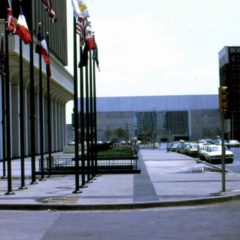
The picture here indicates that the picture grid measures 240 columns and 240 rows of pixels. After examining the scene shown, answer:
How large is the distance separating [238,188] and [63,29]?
70.5 m

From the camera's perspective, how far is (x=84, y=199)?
1727cm

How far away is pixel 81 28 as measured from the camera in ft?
65.5

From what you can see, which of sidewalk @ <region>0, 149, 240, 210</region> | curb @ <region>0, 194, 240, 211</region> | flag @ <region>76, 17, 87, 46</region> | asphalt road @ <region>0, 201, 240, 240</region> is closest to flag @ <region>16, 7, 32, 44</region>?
flag @ <region>76, 17, 87, 46</region>

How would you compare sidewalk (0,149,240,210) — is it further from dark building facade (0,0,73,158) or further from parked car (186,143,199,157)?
parked car (186,143,199,157)

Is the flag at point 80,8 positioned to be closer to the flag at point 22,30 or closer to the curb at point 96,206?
the flag at point 22,30

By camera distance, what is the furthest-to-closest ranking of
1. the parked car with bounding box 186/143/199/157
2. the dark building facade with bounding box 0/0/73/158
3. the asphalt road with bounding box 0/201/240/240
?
the parked car with bounding box 186/143/199/157 < the dark building facade with bounding box 0/0/73/158 < the asphalt road with bounding box 0/201/240/240

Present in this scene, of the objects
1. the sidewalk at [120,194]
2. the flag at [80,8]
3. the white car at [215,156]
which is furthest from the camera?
the white car at [215,156]

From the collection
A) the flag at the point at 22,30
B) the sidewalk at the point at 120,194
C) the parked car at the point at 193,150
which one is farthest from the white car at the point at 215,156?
the flag at the point at 22,30

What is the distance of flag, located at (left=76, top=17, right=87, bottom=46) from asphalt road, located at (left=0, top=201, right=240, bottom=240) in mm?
7187

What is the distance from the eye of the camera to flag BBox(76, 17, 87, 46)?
64.3 ft

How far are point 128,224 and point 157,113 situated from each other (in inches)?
6343

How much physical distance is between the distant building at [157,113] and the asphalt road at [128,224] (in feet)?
517

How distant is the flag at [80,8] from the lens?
19.3 m

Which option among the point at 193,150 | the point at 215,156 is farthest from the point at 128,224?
the point at 193,150
